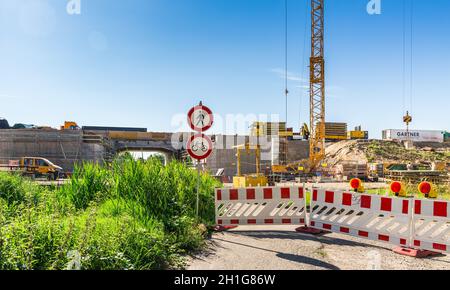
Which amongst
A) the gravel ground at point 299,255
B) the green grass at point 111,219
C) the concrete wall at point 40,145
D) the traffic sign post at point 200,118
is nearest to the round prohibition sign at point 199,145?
the traffic sign post at point 200,118

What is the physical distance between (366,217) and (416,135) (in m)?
85.7

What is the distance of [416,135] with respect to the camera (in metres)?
79.9

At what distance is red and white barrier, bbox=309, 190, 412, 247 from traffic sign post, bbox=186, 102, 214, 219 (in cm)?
270

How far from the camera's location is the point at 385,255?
543 cm

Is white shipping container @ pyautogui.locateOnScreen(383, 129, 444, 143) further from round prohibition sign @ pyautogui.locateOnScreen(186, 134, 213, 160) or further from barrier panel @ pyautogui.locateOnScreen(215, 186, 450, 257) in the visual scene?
round prohibition sign @ pyautogui.locateOnScreen(186, 134, 213, 160)

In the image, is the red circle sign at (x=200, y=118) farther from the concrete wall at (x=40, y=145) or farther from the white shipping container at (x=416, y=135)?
the white shipping container at (x=416, y=135)

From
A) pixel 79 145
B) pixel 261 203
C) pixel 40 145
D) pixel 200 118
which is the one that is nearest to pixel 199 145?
pixel 200 118

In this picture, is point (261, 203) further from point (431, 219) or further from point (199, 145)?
point (431, 219)

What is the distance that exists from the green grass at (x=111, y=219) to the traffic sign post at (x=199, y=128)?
0.86 metres

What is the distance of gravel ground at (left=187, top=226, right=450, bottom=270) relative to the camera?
4.69 m

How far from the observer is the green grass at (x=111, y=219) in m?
3.61

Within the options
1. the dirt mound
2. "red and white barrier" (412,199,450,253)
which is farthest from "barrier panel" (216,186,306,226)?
the dirt mound

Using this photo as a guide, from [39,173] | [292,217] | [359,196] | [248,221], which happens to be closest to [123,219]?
[248,221]
